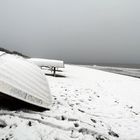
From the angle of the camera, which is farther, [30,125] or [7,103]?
[7,103]

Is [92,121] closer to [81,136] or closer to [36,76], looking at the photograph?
[81,136]

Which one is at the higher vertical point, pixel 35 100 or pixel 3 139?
pixel 35 100

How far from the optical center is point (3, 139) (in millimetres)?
3992

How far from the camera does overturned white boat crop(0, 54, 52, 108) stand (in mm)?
5242

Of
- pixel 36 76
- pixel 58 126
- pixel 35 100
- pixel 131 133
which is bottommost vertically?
pixel 131 133

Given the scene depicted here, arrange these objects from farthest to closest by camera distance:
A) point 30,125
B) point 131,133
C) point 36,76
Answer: point 36,76 → point 131,133 → point 30,125

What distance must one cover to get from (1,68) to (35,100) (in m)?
1.50

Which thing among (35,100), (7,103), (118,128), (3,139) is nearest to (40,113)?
(35,100)

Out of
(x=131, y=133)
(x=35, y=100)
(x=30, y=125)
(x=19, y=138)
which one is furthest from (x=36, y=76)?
(x=131, y=133)

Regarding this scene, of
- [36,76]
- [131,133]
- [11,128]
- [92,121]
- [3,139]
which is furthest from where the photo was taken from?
[36,76]

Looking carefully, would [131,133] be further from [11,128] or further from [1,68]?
[1,68]

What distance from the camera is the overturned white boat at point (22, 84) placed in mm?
5242

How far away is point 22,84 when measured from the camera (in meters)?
5.72

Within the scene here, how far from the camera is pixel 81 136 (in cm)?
465
